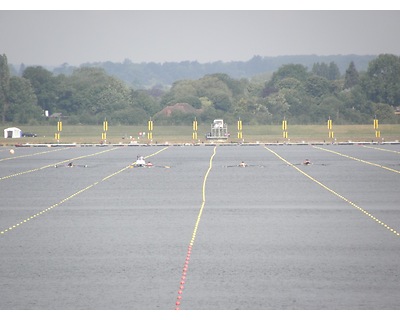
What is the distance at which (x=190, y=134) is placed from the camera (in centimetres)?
12825

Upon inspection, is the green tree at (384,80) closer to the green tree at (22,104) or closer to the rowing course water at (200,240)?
the green tree at (22,104)

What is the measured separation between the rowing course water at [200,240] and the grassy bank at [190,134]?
57.0 m

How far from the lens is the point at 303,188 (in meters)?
48.1

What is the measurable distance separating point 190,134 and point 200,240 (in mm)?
98890

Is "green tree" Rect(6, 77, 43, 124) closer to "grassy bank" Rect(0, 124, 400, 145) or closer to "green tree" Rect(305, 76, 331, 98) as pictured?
"grassy bank" Rect(0, 124, 400, 145)

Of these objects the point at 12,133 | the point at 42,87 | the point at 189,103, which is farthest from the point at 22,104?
the point at 189,103

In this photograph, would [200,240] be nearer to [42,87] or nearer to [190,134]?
[190,134]

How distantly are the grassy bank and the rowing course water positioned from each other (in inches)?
2244

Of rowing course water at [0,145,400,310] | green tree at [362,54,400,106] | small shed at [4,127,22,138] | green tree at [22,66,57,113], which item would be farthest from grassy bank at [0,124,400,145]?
rowing course water at [0,145,400,310]

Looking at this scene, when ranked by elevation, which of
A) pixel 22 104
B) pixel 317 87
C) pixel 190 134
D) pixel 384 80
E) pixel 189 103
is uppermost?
pixel 384 80

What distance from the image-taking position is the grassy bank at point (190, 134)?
115 m

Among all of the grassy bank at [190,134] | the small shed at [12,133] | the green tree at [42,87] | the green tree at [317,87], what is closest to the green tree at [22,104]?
the grassy bank at [190,134]

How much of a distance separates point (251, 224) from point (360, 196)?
37.7 feet
